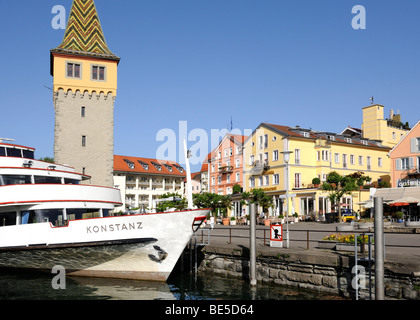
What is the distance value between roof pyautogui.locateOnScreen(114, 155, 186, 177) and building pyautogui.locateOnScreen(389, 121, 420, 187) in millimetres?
45492

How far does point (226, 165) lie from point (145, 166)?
24.5 metres

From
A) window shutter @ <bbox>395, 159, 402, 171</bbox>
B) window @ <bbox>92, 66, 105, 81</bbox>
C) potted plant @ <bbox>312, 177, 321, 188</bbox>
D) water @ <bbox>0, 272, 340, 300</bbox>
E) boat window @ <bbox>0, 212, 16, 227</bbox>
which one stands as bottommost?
water @ <bbox>0, 272, 340, 300</bbox>

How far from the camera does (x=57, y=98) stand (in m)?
34.2

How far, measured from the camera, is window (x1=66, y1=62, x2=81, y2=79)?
34.8m

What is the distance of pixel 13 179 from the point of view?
17.9 meters

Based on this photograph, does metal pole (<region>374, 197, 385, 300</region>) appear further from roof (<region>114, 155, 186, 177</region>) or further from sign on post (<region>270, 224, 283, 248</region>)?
roof (<region>114, 155, 186, 177</region>)

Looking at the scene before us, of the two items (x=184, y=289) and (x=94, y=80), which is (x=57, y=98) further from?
(x=184, y=289)

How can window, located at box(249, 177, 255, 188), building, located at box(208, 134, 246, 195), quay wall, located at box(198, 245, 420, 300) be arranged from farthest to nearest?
building, located at box(208, 134, 246, 195)
window, located at box(249, 177, 255, 188)
quay wall, located at box(198, 245, 420, 300)

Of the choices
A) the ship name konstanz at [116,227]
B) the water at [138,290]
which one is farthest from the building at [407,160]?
the ship name konstanz at [116,227]

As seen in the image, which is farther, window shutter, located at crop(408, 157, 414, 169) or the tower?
window shutter, located at crop(408, 157, 414, 169)

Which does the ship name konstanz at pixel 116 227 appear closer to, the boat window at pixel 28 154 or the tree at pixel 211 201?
the boat window at pixel 28 154

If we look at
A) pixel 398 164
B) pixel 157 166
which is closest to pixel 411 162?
pixel 398 164

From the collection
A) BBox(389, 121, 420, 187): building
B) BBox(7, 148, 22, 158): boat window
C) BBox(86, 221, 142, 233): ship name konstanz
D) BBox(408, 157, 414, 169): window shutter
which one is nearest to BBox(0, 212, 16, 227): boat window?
BBox(86, 221, 142, 233): ship name konstanz

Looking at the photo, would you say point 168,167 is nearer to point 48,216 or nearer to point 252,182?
point 252,182
